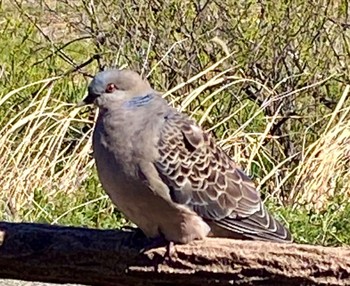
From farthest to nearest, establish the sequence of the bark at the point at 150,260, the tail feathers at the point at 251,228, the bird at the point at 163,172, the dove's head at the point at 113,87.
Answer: the tail feathers at the point at 251,228 < the dove's head at the point at 113,87 < the bird at the point at 163,172 < the bark at the point at 150,260

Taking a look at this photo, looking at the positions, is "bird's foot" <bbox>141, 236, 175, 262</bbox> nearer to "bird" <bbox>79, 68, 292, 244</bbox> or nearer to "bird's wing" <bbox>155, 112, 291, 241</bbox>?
"bird" <bbox>79, 68, 292, 244</bbox>

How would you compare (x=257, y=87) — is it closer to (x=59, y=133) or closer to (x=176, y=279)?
(x=59, y=133)

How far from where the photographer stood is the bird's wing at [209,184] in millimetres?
3621

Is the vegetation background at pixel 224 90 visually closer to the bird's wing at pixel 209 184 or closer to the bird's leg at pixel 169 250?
the bird's wing at pixel 209 184

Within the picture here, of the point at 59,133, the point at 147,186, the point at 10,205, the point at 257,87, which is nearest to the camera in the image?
the point at 147,186

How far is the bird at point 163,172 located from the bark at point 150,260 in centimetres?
22

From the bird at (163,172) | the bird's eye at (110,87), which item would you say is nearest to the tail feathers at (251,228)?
the bird at (163,172)

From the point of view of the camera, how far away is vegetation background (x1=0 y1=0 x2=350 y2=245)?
5.98 meters

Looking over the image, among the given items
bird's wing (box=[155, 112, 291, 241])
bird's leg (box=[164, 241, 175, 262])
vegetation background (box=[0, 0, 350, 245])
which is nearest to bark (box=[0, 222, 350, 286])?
bird's leg (box=[164, 241, 175, 262])

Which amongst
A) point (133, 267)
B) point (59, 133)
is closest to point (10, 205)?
point (59, 133)

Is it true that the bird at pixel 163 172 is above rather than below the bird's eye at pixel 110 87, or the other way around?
below

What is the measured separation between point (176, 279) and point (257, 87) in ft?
11.7

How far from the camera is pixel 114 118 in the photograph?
3.53 m

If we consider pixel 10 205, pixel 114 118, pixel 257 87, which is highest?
pixel 114 118
